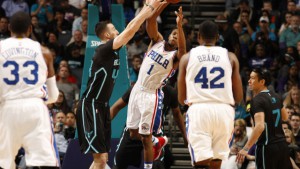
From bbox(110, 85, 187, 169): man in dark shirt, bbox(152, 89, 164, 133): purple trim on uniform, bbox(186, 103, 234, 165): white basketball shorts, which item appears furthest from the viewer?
bbox(110, 85, 187, 169): man in dark shirt

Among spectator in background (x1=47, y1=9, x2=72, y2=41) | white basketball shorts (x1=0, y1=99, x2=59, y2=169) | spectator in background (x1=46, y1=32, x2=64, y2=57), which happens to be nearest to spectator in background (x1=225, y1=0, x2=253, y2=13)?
spectator in background (x1=47, y1=9, x2=72, y2=41)

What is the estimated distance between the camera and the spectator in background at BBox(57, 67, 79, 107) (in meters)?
17.8

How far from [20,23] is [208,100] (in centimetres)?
255

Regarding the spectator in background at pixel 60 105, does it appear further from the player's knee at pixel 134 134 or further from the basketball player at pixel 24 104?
the basketball player at pixel 24 104

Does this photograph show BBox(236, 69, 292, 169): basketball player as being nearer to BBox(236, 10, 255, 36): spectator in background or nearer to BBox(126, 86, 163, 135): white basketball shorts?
BBox(126, 86, 163, 135): white basketball shorts

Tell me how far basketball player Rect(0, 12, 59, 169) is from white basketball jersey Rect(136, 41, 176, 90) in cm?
272

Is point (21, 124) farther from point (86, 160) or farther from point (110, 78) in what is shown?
point (86, 160)

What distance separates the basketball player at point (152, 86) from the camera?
476 inches

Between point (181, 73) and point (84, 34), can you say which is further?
point (84, 34)

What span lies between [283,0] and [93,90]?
949cm

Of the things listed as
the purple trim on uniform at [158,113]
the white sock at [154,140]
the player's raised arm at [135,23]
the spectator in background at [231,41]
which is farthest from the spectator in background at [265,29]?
the player's raised arm at [135,23]

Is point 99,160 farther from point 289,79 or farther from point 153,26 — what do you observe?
point 289,79

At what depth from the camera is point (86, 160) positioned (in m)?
13.5

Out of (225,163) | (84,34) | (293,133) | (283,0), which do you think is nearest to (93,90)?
(225,163)
